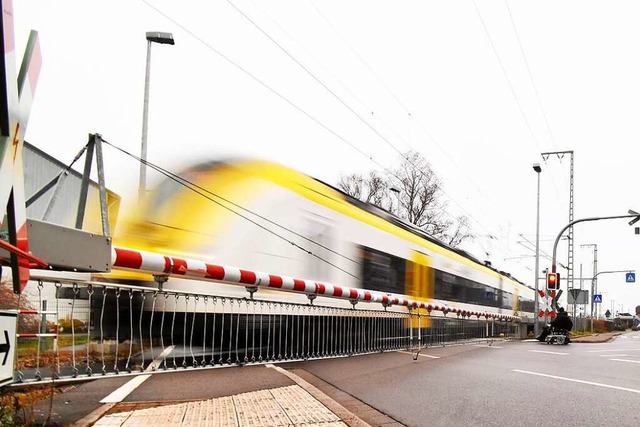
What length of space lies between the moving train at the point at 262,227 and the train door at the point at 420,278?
6.51 feet

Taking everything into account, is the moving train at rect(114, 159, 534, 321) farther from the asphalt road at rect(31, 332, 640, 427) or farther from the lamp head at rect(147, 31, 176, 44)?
the lamp head at rect(147, 31, 176, 44)

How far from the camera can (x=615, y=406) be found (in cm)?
635

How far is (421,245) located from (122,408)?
14.2 meters

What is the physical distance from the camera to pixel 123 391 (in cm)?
600

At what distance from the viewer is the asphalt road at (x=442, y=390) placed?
548 cm

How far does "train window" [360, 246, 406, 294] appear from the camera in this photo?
533 inches

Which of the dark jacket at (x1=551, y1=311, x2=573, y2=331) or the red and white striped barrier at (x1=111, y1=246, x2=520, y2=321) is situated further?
the dark jacket at (x1=551, y1=311, x2=573, y2=331)

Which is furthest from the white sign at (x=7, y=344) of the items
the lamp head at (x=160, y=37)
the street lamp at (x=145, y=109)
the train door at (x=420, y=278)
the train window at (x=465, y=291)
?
the train window at (x=465, y=291)

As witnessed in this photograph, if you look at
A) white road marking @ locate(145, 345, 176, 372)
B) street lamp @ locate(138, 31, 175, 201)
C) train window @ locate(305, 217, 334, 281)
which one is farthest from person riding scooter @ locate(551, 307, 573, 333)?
white road marking @ locate(145, 345, 176, 372)

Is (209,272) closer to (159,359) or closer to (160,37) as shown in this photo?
(159,359)

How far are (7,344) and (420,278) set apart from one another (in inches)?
624

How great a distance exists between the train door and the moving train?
1.98m

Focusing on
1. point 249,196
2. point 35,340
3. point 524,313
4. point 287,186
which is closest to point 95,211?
point 35,340

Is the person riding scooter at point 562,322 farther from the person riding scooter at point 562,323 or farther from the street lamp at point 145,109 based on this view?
the street lamp at point 145,109
